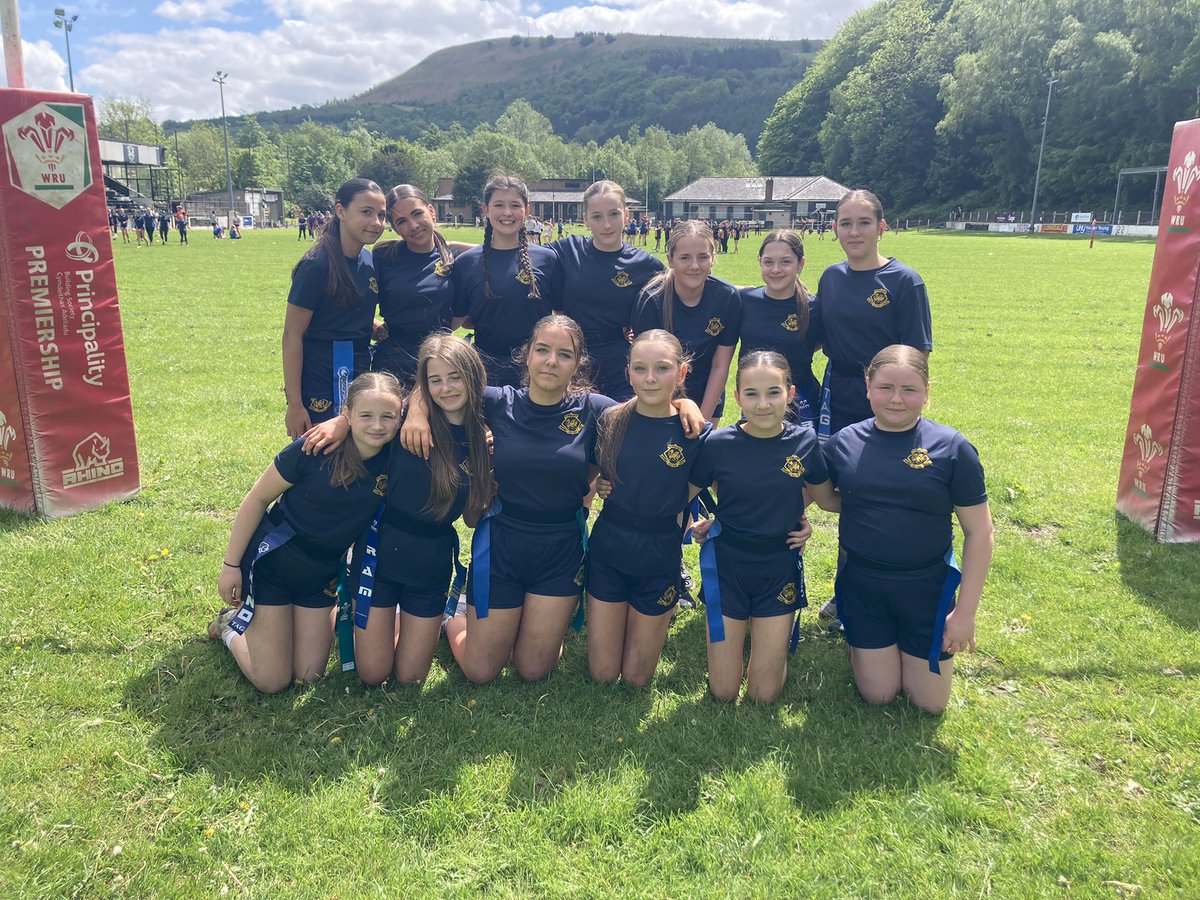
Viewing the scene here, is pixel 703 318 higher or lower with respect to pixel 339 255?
lower

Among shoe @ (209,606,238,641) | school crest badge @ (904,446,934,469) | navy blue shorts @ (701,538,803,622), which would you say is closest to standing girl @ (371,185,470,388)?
shoe @ (209,606,238,641)

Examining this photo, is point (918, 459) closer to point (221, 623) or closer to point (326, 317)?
point (326, 317)

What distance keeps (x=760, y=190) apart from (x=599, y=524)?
105061 mm

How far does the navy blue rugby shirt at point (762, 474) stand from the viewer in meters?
3.92

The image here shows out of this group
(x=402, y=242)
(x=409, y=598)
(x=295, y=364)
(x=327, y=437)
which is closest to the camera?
(x=327, y=437)

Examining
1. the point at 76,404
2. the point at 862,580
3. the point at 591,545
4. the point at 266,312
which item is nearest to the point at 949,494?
the point at 862,580

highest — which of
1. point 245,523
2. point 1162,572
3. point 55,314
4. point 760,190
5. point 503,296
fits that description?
point 760,190

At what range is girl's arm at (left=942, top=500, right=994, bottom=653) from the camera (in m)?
3.70

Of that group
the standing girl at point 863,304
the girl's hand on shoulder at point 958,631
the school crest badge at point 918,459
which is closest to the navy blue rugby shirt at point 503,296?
the standing girl at point 863,304

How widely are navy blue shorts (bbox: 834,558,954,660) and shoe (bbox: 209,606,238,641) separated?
324cm

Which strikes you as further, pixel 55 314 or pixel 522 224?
pixel 55 314

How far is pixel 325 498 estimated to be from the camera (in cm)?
394

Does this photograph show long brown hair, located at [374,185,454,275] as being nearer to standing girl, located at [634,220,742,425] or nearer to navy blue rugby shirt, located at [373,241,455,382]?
navy blue rugby shirt, located at [373,241,455,382]

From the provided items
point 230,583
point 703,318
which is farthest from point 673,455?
point 230,583
